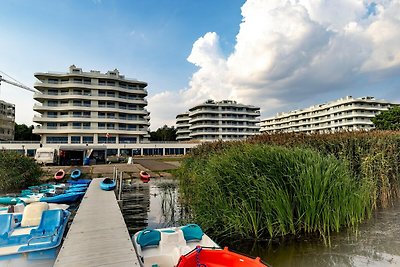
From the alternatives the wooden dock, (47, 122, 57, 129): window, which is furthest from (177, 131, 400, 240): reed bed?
(47, 122, 57, 129): window

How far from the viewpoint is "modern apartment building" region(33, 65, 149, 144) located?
6203cm

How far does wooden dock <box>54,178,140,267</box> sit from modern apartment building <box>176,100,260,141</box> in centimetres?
8104

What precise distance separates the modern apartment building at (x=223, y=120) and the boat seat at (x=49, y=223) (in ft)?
268

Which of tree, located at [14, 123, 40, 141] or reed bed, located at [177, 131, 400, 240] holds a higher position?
tree, located at [14, 123, 40, 141]

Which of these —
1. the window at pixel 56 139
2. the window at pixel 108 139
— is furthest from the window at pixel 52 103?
the window at pixel 108 139

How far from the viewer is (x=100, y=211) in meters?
9.14

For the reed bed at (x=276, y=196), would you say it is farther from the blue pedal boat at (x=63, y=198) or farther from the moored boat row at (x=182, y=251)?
the blue pedal boat at (x=63, y=198)

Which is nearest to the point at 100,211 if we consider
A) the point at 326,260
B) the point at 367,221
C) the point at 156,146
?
the point at 326,260

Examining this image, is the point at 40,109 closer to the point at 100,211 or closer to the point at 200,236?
the point at 100,211

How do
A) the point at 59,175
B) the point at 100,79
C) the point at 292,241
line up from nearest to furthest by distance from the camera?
the point at 292,241, the point at 59,175, the point at 100,79

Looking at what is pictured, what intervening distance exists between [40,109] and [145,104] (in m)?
24.6

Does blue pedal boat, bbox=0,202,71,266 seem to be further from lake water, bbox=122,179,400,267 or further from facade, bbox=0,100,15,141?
facade, bbox=0,100,15,141

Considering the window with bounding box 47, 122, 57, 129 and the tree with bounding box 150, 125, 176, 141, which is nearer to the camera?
the window with bounding box 47, 122, 57, 129

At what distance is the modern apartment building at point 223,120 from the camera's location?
300 feet
